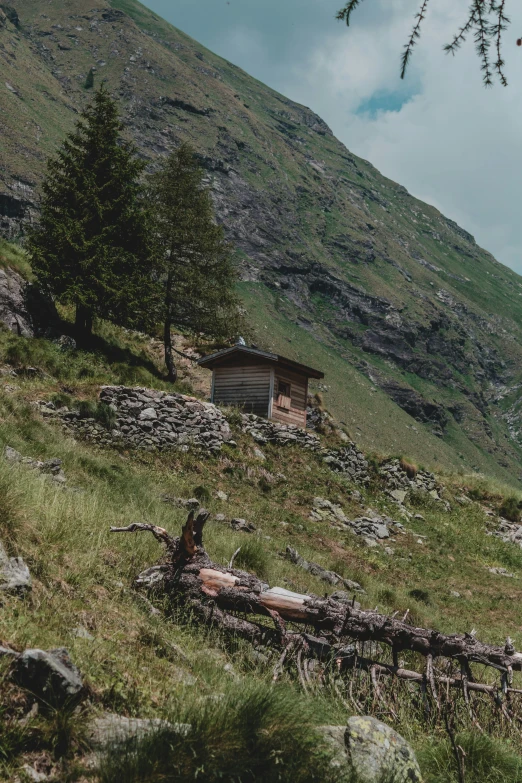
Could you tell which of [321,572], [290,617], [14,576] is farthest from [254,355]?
[14,576]

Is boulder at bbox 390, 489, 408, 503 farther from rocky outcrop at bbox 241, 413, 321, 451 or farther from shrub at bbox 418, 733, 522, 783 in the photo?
shrub at bbox 418, 733, 522, 783

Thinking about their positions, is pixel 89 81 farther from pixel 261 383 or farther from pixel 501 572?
pixel 501 572

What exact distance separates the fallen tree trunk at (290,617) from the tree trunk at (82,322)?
17.2 meters

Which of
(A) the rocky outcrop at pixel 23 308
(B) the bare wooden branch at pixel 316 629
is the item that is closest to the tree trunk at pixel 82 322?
(A) the rocky outcrop at pixel 23 308

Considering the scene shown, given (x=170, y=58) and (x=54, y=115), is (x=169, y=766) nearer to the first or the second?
(x=54, y=115)

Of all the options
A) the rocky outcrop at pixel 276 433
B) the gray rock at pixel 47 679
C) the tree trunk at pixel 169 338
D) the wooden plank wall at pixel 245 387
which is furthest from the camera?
the tree trunk at pixel 169 338

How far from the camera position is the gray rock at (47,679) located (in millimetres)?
3111

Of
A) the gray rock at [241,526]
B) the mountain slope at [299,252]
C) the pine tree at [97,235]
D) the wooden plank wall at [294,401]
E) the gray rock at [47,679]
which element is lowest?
the gray rock at [241,526]

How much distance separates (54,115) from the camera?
114 meters

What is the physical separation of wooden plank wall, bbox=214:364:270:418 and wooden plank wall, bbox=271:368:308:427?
0.50 meters

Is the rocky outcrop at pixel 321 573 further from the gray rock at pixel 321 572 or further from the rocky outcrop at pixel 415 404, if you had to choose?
the rocky outcrop at pixel 415 404

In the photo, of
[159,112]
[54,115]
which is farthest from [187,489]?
[159,112]

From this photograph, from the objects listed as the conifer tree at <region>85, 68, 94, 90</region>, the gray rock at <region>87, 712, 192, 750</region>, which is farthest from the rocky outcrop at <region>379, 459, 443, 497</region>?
the conifer tree at <region>85, 68, 94, 90</region>

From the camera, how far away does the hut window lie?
2616 cm
